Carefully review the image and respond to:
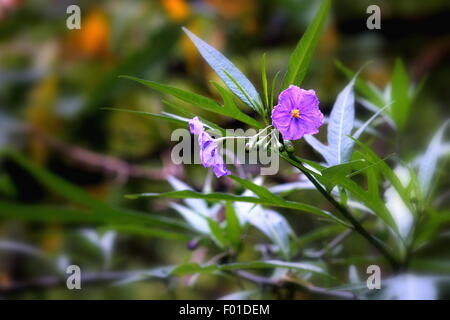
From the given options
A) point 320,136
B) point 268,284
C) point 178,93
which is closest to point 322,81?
point 320,136

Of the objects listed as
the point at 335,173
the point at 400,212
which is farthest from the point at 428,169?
the point at 335,173

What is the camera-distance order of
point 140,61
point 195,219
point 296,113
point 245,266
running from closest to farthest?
point 296,113 < point 245,266 < point 195,219 < point 140,61

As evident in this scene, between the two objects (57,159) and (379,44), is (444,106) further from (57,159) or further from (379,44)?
(57,159)

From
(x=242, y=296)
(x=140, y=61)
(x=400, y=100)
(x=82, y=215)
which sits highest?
(x=140, y=61)

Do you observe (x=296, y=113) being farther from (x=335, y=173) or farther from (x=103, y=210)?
(x=103, y=210)

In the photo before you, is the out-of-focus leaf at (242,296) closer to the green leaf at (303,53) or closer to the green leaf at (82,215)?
the green leaf at (82,215)

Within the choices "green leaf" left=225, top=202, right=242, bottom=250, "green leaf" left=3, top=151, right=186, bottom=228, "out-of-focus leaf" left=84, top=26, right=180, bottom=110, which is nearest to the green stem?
"green leaf" left=225, top=202, right=242, bottom=250
